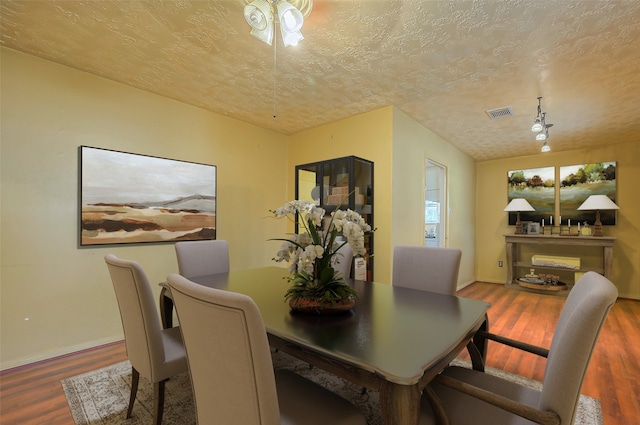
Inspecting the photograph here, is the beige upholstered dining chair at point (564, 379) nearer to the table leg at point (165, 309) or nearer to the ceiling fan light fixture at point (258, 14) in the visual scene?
the table leg at point (165, 309)

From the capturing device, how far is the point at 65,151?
2.45m

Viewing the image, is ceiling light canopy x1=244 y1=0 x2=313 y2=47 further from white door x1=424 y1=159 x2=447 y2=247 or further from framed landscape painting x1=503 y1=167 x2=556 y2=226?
framed landscape painting x1=503 y1=167 x2=556 y2=226

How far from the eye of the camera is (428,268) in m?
2.00

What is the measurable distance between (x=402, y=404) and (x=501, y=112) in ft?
11.4

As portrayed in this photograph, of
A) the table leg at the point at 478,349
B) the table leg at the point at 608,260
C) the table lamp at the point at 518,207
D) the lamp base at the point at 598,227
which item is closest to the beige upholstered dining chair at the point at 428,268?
the table leg at the point at 478,349

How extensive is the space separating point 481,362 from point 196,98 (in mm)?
3341

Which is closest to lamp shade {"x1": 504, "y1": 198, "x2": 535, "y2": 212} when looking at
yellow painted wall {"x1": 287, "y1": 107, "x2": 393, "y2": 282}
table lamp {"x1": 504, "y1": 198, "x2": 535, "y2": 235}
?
table lamp {"x1": 504, "y1": 198, "x2": 535, "y2": 235}

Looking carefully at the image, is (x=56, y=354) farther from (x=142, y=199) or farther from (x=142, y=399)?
(x=142, y=199)

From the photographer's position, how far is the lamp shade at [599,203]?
438cm

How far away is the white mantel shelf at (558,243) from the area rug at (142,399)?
3.65 meters

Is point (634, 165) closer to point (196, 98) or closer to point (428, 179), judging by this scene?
point (428, 179)

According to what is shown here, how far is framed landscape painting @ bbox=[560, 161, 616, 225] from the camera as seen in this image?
15.2 feet

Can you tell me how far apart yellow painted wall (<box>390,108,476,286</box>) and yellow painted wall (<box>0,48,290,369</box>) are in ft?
8.05

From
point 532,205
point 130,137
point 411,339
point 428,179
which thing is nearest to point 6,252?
point 130,137
